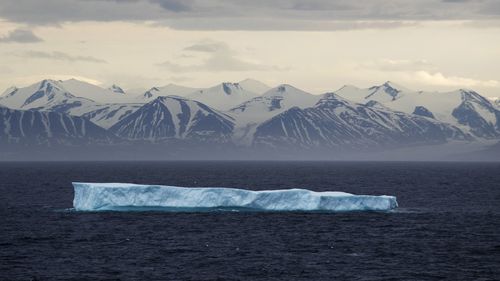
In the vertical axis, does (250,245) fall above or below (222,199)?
below

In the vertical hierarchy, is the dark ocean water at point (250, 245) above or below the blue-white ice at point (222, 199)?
below

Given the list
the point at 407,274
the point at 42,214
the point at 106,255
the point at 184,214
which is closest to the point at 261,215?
the point at 184,214

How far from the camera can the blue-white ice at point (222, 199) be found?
95.7 m

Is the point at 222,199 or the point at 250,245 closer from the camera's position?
the point at 250,245

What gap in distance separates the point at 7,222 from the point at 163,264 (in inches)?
1261

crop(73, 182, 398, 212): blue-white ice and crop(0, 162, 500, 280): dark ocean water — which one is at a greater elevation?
crop(73, 182, 398, 212): blue-white ice

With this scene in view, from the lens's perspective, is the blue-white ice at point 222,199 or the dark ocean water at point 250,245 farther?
the blue-white ice at point 222,199

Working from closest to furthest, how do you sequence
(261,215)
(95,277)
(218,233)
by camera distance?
(95,277) < (218,233) < (261,215)

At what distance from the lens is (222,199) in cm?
9712

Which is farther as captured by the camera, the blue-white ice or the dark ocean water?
the blue-white ice

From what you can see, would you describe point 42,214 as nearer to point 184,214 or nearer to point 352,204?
point 184,214

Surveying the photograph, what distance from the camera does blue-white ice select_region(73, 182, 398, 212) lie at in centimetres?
9569

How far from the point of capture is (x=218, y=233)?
79688 mm

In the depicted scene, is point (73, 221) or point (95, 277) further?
point (73, 221)
